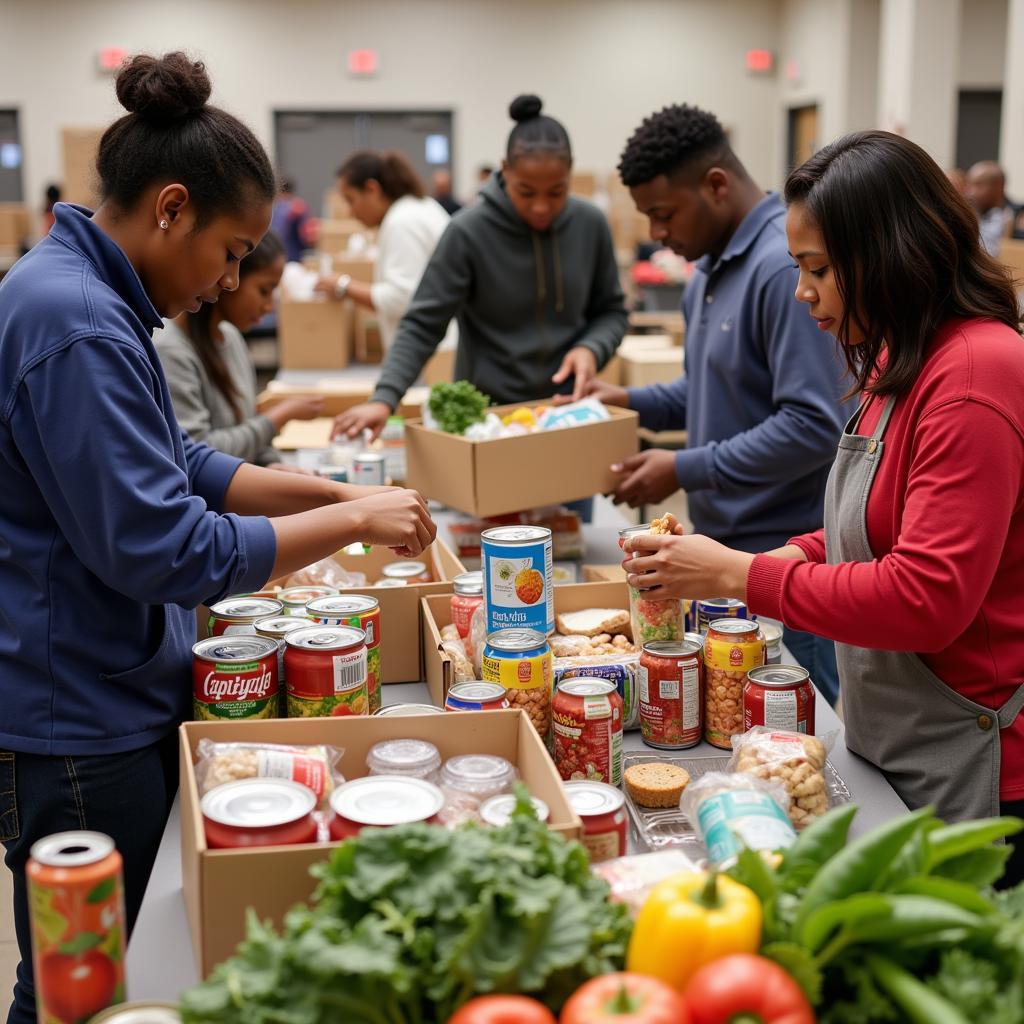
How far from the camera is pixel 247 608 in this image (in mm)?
1946

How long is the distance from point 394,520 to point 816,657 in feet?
4.02

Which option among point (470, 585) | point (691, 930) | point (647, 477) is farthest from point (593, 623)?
point (691, 930)

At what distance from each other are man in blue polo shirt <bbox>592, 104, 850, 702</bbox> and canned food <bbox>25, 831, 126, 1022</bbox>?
177 centimetres

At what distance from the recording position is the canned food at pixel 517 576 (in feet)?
5.86

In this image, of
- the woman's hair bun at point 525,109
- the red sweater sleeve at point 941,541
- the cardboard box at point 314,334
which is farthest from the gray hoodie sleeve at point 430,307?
the cardboard box at point 314,334

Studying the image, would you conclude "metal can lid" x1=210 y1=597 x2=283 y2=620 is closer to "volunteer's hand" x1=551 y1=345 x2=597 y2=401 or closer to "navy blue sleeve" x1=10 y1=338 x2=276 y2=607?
"navy blue sleeve" x1=10 y1=338 x2=276 y2=607

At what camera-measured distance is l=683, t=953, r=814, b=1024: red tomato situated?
3.19 ft

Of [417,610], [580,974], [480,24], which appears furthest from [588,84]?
[580,974]

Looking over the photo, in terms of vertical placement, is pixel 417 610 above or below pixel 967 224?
below

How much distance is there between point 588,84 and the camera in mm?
14562

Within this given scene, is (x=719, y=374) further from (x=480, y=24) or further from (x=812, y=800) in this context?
(x=480, y=24)

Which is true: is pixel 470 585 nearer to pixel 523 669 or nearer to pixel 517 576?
A: pixel 517 576

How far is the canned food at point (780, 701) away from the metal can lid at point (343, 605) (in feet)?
1.84

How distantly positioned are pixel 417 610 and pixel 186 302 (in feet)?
2.41
